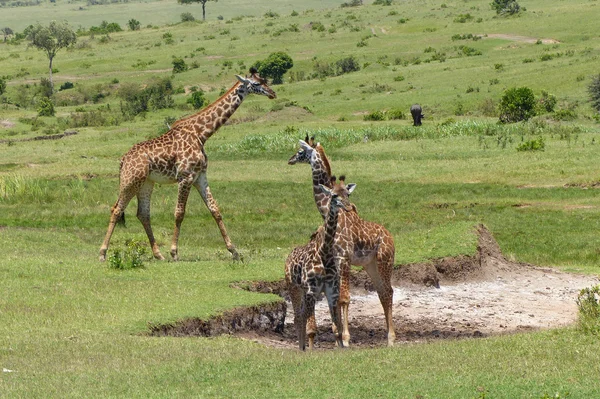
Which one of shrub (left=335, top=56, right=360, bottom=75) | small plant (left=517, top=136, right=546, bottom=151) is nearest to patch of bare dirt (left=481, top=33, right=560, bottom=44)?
shrub (left=335, top=56, right=360, bottom=75)

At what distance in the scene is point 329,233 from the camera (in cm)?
1355

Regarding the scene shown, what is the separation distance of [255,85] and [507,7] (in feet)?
276

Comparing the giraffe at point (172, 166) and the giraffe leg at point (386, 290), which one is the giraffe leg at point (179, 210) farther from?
the giraffe leg at point (386, 290)

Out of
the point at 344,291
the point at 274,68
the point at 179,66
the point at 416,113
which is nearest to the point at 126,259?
the point at 344,291

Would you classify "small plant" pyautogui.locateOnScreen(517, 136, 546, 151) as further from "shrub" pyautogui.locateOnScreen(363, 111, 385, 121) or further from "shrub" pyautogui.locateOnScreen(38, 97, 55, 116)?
"shrub" pyautogui.locateOnScreen(38, 97, 55, 116)

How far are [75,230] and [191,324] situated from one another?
11382 millimetres

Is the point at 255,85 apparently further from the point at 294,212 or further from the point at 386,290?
the point at 294,212

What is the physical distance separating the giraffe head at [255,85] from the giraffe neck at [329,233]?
8.14 m

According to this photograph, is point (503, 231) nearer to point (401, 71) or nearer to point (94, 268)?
point (94, 268)

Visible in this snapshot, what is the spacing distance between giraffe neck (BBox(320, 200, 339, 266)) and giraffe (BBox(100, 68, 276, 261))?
7.19m

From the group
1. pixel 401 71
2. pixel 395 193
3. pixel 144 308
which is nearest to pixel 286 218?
pixel 395 193

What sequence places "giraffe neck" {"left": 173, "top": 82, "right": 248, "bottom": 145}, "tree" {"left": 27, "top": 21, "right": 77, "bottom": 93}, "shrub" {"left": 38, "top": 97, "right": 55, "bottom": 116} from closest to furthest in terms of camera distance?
1. "giraffe neck" {"left": 173, "top": 82, "right": 248, "bottom": 145}
2. "shrub" {"left": 38, "top": 97, "right": 55, "bottom": 116}
3. "tree" {"left": 27, "top": 21, "right": 77, "bottom": 93}

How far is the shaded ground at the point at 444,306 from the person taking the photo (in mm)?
16491

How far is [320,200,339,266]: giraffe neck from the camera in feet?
44.0
